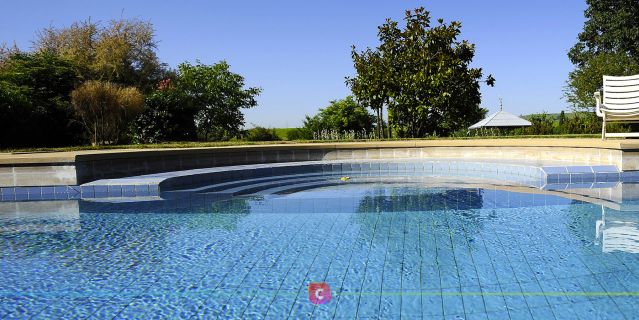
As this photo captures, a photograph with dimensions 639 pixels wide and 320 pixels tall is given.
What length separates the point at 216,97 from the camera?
1009 inches

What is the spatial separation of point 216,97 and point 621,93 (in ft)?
63.7

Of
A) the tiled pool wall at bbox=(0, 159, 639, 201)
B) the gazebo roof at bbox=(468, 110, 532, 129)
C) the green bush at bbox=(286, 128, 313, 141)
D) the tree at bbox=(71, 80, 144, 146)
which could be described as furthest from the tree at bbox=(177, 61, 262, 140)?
the tiled pool wall at bbox=(0, 159, 639, 201)

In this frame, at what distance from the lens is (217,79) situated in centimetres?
2584

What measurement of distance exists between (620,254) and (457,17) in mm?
14970

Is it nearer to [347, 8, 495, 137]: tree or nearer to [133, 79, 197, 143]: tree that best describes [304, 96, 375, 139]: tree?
[347, 8, 495, 137]: tree

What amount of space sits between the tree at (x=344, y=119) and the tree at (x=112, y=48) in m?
9.25

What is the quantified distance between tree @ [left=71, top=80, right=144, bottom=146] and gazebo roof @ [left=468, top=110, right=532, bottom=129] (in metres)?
15.2

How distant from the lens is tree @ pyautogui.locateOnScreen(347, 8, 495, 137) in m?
16.9

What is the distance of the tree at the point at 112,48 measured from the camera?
22.4 metres

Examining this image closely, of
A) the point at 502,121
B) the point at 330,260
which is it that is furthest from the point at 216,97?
the point at 330,260

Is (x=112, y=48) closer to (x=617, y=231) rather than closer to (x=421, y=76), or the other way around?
(x=421, y=76)

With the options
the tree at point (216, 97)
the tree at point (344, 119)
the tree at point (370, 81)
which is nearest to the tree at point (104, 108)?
the tree at point (370, 81)

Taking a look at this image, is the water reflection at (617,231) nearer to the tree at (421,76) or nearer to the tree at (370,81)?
the tree at (421,76)

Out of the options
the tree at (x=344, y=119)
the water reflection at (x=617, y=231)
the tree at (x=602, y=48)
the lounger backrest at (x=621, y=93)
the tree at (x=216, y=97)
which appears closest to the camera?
the water reflection at (x=617, y=231)
